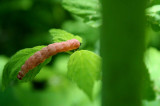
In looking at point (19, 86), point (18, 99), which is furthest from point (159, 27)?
point (19, 86)

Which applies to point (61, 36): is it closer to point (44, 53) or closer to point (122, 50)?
point (44, 53)

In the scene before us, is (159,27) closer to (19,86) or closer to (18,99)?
(18,99)

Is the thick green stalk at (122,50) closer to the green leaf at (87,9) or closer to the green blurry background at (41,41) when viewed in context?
the green leaf at (87,9)

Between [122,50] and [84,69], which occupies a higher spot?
[122,50]

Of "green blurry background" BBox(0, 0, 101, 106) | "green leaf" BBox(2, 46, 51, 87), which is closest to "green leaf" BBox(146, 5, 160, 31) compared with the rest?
"green leaf" BBox(2, 46, 51, 87)

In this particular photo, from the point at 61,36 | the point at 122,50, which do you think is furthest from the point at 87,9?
the point at 122,50

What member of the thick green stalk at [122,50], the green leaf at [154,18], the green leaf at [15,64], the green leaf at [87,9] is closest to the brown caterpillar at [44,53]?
the green leaf at [15,64]

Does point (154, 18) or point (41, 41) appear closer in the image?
point (154, 18)
